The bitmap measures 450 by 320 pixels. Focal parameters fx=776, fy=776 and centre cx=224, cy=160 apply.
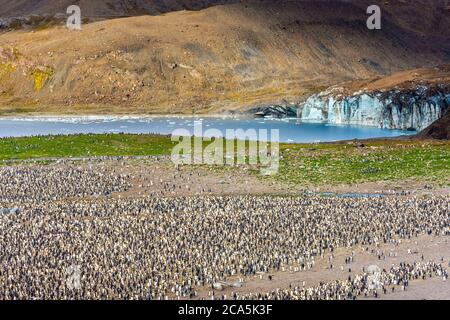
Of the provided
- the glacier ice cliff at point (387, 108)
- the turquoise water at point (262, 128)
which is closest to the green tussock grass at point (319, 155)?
the turquoise water at point (262, 128)

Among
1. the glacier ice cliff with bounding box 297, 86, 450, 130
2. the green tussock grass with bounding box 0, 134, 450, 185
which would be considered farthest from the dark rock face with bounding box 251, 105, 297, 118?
the green tussock grass with bounding box 0, 134, 450, 185

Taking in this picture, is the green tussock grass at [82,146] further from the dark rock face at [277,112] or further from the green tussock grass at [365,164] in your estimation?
the dark rock face at [277,112]

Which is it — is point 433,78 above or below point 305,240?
above

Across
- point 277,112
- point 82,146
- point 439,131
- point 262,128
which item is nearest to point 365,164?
point 82,146

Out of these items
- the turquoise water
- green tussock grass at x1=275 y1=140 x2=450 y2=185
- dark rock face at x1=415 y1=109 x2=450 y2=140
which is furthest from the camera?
the turquoise water

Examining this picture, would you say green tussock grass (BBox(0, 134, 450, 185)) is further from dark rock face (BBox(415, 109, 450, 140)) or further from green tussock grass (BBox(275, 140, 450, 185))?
dark rock face (BBox(415, 109, 450, 140))

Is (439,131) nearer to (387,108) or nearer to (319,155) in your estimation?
(319,155)
